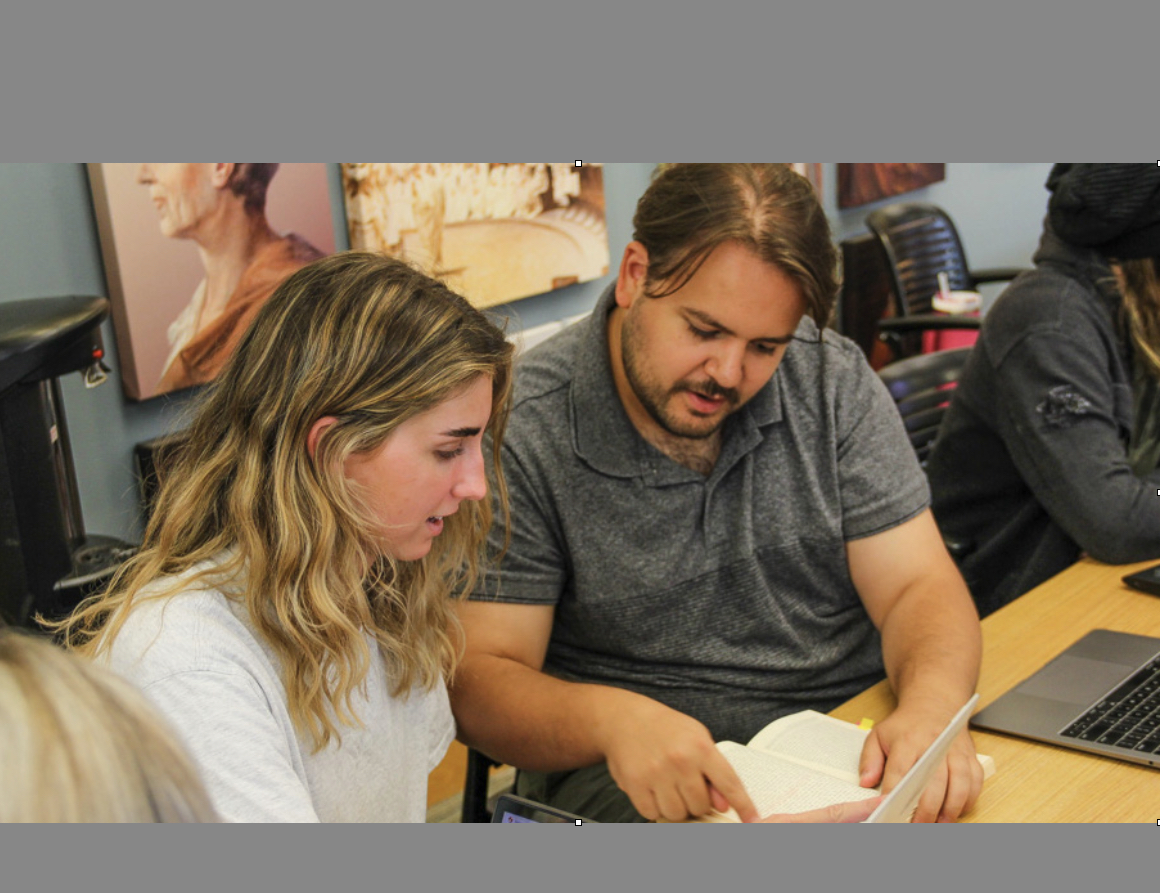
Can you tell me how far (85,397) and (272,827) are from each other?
6.20ft

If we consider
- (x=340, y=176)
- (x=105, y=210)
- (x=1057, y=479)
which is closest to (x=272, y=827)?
(x=1057, y=479)

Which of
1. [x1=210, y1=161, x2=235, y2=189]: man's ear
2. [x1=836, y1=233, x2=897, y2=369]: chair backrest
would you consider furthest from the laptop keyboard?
[x1=836, y1=233, x2=897, y2=369]: chair backrest

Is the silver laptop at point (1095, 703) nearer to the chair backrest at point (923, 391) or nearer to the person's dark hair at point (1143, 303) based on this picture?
A: the person's dark hair at point (1143, 303)

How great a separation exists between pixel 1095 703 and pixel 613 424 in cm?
66

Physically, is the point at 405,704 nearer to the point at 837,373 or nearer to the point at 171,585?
the point at 171,585

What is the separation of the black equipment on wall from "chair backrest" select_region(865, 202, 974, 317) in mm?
2626

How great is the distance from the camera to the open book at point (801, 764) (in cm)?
113

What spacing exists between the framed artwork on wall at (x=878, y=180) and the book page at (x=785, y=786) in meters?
3.23

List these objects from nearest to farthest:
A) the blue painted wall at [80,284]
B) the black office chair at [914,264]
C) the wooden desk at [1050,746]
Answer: the wooden desk at [1050,746] < the blue painted wall at [80,284] < the black office chair at [914,264]

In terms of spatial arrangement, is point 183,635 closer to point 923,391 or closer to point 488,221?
point 923,391

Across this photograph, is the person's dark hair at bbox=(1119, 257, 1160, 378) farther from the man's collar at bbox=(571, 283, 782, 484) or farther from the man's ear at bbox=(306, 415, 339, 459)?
the man's ear at bbox=(306, 415, 339, 459)

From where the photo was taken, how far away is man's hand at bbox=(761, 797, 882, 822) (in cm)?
105

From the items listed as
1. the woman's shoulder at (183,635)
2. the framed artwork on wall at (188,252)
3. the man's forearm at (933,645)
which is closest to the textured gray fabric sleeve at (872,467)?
the man's forearm at (933,645)

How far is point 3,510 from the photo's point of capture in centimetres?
160
